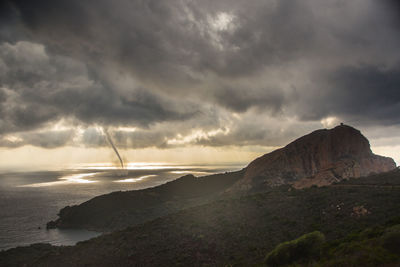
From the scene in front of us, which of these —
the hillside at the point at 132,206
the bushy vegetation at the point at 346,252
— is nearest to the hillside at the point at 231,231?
the bushy vegetation at the point at 346,252

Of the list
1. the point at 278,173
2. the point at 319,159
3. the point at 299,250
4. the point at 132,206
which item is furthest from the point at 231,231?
the point at 132,206

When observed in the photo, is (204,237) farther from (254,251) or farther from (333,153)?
(333,153)

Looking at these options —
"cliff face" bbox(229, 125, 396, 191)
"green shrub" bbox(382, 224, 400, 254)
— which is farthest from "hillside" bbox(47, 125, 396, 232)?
"green shrub" bbox(382, 224, 400, 254)

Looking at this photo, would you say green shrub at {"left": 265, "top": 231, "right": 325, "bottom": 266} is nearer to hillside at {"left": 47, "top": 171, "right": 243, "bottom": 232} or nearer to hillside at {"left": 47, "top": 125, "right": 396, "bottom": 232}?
hillside at {"left": 47, "top": 125, "right": 396, "bottom": 232}

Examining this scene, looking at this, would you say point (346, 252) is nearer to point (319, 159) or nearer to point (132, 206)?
point (319, 159)

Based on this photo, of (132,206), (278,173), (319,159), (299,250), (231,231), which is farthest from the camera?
(132,206)

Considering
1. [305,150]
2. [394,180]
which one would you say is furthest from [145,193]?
[394,180]
